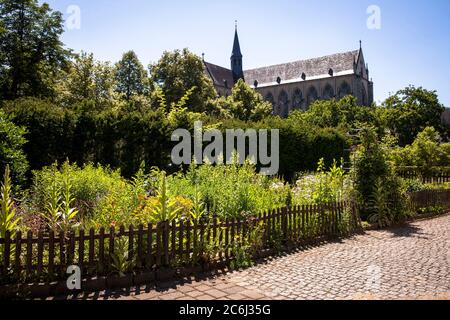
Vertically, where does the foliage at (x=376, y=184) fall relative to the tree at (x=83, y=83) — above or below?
below

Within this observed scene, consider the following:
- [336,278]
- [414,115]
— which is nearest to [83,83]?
[336,278]

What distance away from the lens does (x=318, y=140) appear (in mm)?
23359

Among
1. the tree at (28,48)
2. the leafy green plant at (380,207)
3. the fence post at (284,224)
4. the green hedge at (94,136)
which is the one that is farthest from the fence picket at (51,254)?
the tree at (28,48)

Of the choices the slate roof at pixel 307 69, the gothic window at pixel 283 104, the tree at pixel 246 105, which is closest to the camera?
the tree at pixel 246 105

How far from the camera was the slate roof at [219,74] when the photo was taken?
74.4 meters

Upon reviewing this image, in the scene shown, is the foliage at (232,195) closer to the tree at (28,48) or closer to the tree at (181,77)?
the tree at (28,48)

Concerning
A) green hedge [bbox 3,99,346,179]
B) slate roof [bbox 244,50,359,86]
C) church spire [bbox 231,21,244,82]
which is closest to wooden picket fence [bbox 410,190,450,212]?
green hedge [bbox 3,99,346,179]

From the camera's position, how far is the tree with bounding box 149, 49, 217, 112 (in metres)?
33.0

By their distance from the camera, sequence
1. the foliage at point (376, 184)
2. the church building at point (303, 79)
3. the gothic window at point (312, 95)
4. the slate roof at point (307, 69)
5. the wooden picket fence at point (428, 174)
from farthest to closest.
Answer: the gothic window at point (312, 95)
the slate roof at point (307, 69)
the church building at point (303, 79)
the wooden picket fence at point (428, 174)
the foliage at point (376, 184)

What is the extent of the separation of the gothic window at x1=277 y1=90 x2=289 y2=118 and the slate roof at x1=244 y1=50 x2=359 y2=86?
3449mm

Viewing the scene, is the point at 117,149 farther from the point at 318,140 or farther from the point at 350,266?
the point at 318,140

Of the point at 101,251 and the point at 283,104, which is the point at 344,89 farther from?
the point at 101,251

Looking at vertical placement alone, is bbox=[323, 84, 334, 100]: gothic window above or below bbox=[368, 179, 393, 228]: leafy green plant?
above

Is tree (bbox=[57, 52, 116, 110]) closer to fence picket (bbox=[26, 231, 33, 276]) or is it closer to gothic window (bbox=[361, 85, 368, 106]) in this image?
fence picket (bbox=[26, 231, 33, 276])
